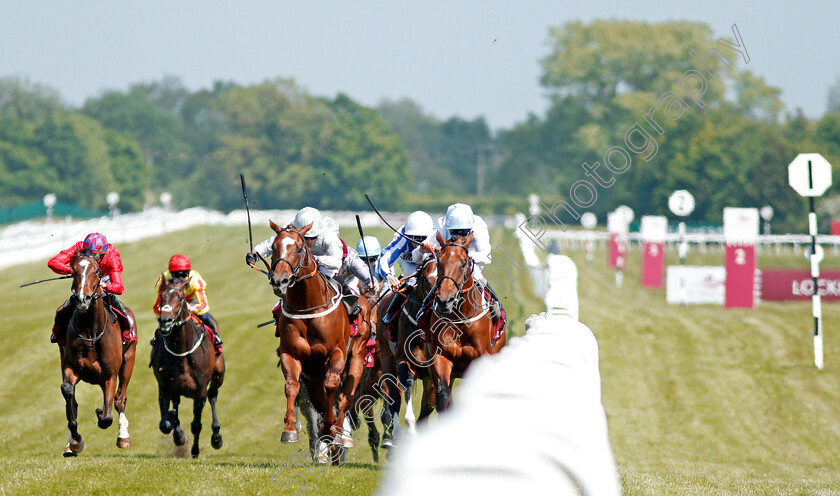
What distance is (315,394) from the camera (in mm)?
10109

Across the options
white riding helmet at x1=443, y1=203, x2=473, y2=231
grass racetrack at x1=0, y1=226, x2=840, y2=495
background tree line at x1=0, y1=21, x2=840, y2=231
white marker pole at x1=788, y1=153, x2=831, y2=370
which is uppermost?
background tree line at x1=0, y1=21, x2=840, y2=231

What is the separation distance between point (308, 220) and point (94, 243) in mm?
2197

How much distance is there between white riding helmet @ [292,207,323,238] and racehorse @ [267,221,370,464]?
0.19m

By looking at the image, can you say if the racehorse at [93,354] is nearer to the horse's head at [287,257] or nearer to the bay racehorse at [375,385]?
the horse's head at [287,257]

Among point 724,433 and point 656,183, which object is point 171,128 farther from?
point 724,433

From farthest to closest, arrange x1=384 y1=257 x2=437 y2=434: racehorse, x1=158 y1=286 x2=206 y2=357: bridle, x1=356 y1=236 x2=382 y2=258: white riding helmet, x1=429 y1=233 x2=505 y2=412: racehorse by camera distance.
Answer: x1=356 y1=236 x2=382 y2=258: white riding helmet
x1=158 y1=286 x2=206 y2=357: bridle
x1=384 y1=257 x2=437 y2=434: racehorse
x1=429 y1=233 x2=505 y2=412: racehorse

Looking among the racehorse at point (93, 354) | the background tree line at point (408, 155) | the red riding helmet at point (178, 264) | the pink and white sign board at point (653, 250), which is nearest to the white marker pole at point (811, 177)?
the red riding helmet at point (178, 264)

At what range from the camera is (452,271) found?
8.59m

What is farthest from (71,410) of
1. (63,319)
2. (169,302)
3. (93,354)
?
(169,302)

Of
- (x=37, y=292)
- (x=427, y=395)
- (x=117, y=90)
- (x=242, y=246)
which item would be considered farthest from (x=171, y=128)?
(x=427, y=395)

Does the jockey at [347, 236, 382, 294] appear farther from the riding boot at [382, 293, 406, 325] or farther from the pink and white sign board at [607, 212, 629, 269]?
the pink and white sign board at [607, 212, 629, 269]

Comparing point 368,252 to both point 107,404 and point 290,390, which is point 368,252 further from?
point 107,404

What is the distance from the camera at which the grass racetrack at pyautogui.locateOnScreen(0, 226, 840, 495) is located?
8688mm

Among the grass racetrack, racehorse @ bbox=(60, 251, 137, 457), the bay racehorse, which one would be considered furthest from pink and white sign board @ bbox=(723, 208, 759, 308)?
racehorse @ bbox=(60, 251, 137, 457)
